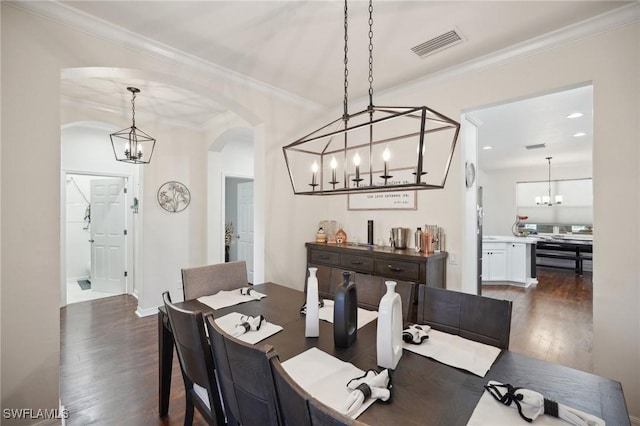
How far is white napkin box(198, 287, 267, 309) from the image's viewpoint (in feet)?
6.68

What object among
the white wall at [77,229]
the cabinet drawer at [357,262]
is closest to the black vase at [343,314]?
the cabinet drawer at [357,262]

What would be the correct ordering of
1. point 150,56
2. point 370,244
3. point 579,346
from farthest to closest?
point 370,244, point 579,346, point 150,56

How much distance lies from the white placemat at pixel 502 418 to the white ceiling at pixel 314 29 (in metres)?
2.20

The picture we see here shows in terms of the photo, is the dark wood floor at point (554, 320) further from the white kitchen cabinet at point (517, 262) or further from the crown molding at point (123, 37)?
the crown molding at point (123, 37)

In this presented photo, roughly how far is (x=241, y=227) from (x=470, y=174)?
14.2 ft

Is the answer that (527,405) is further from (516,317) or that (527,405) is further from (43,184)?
(516,317)

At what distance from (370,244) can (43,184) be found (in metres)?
2.87

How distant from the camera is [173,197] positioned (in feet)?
14.1

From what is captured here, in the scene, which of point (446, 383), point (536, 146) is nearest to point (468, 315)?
point (446, 383)

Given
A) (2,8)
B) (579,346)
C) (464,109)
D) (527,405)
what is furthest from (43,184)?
(579,346)

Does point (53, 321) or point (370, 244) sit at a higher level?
point (370, 244)

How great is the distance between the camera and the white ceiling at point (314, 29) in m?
1.92

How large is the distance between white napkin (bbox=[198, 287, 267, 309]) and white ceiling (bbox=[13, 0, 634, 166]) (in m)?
1.93

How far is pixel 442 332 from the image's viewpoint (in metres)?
1.59
